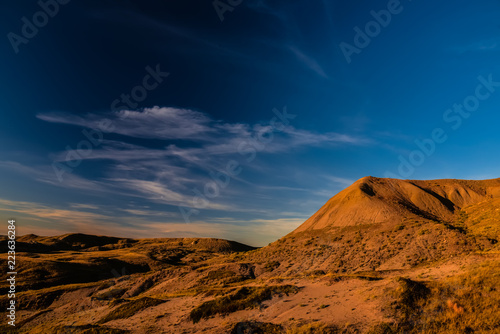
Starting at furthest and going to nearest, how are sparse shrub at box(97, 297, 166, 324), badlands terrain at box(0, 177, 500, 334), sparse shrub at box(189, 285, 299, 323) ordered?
1. sparse shrub at box(97, 297, 166, 324)
2. sparse shrub at box(189, 285, 299, 323)
3. badlands terrain at box(0, 177, 500, 334)

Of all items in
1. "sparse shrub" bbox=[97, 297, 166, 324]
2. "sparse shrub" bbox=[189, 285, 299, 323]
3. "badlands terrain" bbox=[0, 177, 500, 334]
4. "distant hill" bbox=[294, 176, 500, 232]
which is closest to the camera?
"badlands terrain" bbox=[0, 177, 500, 334]

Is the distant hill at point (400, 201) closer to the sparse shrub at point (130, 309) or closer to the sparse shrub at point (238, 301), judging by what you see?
the sparse shrub at point (238, 301)

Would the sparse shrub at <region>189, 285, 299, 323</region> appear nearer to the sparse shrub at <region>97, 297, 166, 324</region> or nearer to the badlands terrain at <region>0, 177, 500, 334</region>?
the badlands terrain at <region>0, 177, 500, 334</region>

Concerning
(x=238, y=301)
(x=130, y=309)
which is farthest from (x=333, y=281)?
(x=130, y=309)

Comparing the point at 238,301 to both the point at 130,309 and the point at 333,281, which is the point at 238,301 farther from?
the point at 130,309

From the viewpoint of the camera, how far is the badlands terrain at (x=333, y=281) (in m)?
21.9

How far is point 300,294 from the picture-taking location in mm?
31531

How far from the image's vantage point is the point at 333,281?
1372 inches

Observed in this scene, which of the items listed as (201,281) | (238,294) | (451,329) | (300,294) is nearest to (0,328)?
(201,281)

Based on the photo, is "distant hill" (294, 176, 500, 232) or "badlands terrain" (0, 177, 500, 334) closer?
"badlands terrain" (0, 177, 500, 334)

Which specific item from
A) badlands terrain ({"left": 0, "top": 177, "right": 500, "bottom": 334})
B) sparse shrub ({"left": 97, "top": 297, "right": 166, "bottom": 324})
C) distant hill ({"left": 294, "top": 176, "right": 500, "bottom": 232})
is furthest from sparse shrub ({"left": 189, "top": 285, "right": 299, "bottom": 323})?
distant hill ({"left": 294, "top": 176, "right": 500, "bottom": 232})

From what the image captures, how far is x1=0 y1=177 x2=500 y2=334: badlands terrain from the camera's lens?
2194cm

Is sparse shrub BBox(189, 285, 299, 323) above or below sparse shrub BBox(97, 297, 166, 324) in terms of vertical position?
above

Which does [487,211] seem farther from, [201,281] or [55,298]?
[55,298]
